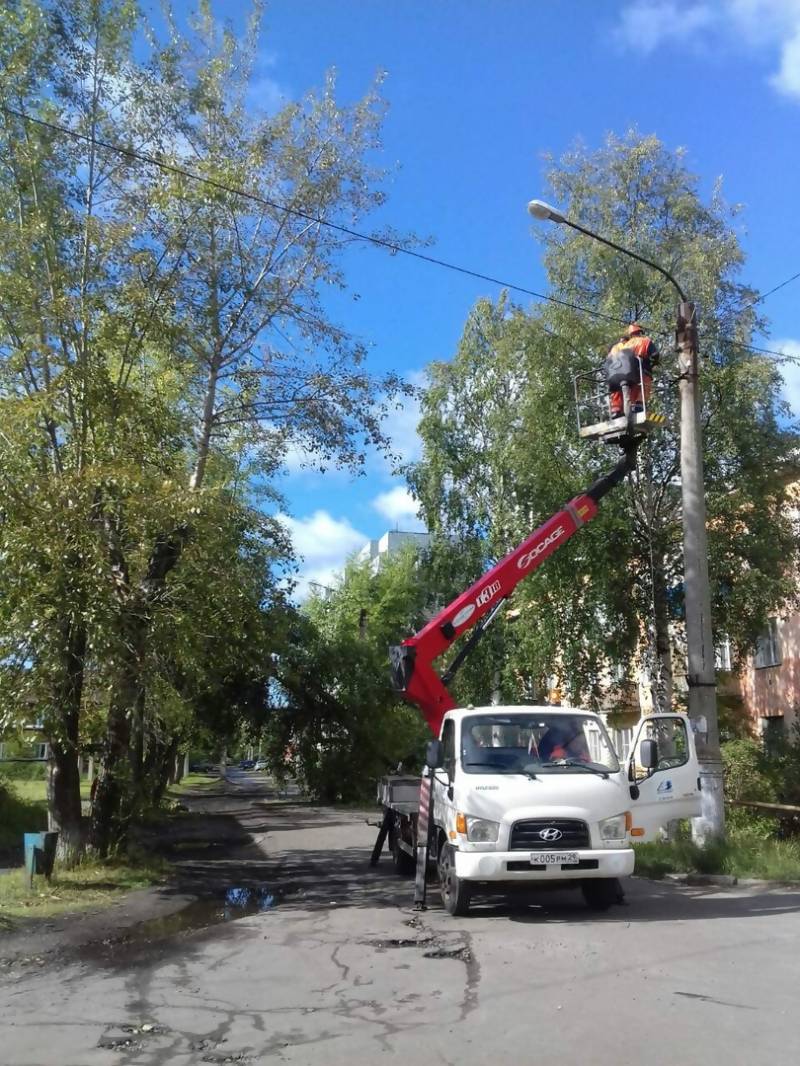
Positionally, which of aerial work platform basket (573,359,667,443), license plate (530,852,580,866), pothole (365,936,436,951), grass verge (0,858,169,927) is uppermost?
aerial work platform basket (573,359,667,443)

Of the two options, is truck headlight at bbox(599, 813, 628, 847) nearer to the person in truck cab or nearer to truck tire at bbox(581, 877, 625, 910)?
truck tire at bbox(581, 877, 625, 910)

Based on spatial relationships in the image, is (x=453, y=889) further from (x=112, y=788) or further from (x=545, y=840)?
(x=112, y=788)

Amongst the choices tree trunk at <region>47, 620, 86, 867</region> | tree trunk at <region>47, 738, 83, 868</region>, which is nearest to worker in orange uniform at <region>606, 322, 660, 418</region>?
tree trunk at <region>47, 620, 86, 867</region>

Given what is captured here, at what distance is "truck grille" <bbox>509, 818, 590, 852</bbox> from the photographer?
9469 millimetres

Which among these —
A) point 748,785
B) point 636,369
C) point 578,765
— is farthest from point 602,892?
point 748,785

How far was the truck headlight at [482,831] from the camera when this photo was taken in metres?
9.50

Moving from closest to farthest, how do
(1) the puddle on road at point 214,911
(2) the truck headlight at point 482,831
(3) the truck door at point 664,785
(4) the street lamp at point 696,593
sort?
(2) the truck headlight at point 482,831 → (1) the puddle on road at point 214,911 → (3) the truck door at point 664,785 → (4) the street lamp at point 696,593

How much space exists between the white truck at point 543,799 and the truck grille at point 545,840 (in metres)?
0.01

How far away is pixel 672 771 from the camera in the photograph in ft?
35.6

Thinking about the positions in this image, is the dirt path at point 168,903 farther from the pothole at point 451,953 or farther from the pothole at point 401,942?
the pothole at point 451,953

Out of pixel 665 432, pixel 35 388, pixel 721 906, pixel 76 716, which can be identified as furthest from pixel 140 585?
pixel 665 432

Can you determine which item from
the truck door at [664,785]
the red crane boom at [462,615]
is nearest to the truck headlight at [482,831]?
the truck door at [664,785]

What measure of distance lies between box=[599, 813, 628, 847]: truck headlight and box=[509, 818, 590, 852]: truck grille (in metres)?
0.20

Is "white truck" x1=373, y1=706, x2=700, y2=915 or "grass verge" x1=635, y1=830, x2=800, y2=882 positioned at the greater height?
"white truck" x1=373, y1=706, x2=700, y2=915
